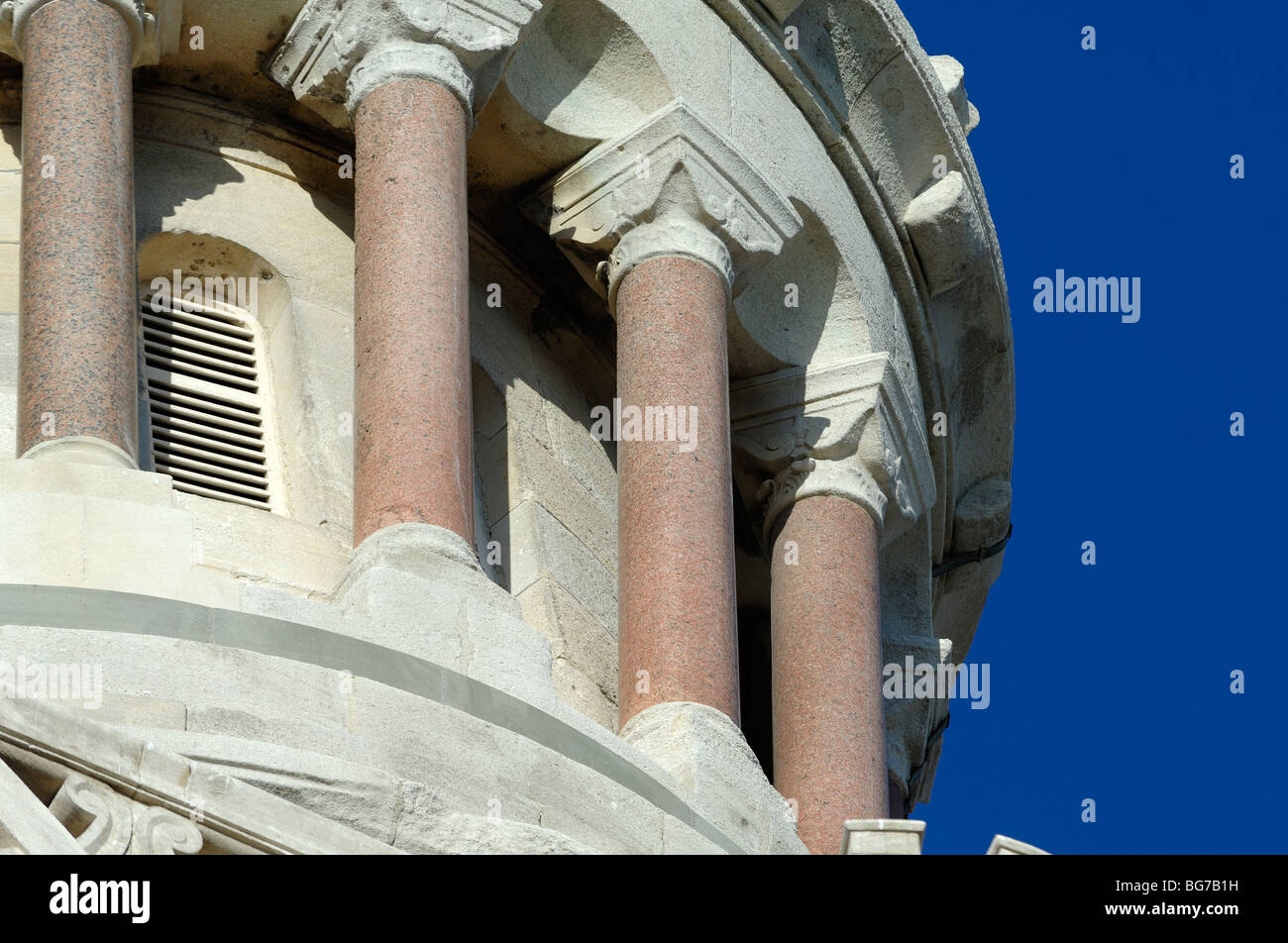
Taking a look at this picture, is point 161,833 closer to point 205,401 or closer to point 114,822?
point 114,822

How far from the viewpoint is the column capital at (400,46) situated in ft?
75.2

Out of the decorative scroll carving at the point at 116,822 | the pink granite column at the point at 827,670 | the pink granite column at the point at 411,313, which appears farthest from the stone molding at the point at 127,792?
the pink granite column at the point at 827,670

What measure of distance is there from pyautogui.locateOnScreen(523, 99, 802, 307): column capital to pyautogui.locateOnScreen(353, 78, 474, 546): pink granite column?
1.46 m

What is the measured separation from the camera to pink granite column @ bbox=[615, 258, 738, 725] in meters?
21.6

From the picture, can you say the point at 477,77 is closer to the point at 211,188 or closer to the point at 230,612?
the point at 211,188

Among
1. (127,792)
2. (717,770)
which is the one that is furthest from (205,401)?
(127,792)

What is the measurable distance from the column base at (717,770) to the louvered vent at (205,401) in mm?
3214

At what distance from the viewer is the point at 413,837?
53.6 ft

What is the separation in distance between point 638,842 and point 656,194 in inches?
256

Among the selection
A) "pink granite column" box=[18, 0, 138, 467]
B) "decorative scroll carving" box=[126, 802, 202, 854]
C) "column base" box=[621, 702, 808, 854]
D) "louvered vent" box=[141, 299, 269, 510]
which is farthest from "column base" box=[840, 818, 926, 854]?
"louvered vent" box=[141, 299, 269, 510]

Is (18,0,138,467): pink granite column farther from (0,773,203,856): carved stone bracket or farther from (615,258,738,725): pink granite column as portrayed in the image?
(0,773,203,856): carved stone bracket

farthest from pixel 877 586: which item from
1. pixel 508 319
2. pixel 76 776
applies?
pixel 76 776
